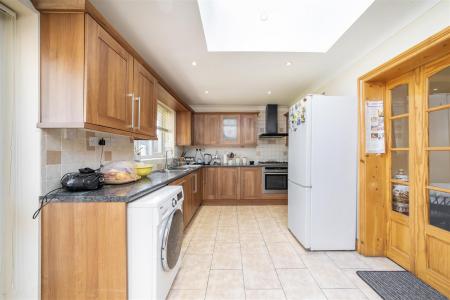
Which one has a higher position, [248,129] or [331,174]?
[248,129]

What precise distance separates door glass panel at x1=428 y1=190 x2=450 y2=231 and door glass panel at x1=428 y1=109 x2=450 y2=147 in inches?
16.6

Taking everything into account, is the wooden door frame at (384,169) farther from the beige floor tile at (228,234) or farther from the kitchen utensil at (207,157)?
the kitchen utensil at (207,157)

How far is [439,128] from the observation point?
1.67m

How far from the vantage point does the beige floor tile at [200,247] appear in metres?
2.29

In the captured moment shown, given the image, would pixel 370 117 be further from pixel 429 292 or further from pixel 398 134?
pixel 429 292

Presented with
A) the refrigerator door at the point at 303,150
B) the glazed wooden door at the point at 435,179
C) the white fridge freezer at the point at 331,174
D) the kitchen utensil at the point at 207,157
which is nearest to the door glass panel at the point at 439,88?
the glazed wooden door at the point at 435,179

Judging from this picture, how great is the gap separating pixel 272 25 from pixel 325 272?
2.60m

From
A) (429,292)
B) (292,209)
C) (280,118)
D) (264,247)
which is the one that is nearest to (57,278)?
(264,247)

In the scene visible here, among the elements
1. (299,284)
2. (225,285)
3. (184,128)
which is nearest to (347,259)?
(299,284)

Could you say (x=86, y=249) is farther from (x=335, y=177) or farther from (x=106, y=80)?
(x=335, y=177)

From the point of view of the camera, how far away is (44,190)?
52.5 inches

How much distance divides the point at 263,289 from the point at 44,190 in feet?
5.90

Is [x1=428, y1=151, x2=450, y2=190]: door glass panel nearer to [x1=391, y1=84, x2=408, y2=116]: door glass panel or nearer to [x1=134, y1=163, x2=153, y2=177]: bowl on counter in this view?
[x1=391, y1=84, x2=408, y2=116]: door glass panel

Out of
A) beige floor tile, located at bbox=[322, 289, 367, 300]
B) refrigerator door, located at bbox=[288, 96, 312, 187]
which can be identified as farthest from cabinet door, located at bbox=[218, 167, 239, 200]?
beige floor tile, located at bbox=[322, 289, 367, 300]
